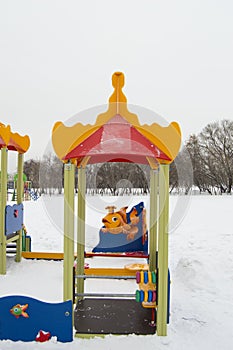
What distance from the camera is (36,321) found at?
9.36ft

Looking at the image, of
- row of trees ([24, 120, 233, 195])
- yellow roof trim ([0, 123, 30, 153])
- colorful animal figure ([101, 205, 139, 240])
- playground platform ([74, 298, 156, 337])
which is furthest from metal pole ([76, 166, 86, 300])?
row of trees ([24, 120, 233, 195])

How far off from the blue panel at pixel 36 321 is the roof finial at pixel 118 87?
2014mm

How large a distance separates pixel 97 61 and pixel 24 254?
4.73 m

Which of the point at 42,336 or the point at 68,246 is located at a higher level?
the point at 68,246

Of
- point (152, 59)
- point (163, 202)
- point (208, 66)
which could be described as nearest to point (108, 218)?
point (163, 202)

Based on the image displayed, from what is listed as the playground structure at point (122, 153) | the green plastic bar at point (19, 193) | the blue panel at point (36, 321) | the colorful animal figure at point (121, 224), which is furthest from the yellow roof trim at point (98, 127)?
the green plastic bar at point (19, 193)

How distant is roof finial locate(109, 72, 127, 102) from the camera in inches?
130

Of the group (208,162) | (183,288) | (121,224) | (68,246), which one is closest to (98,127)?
(68,246)

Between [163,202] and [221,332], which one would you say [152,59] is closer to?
[163,202]

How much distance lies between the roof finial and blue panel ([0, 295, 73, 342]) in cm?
201

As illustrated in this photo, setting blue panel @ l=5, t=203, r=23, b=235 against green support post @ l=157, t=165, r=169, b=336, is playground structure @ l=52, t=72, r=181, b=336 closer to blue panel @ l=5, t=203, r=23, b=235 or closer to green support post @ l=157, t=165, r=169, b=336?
green support post @ l=157, t=165, r=169, b=336

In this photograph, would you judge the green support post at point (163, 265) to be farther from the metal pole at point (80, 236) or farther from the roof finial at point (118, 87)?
the metal pole at point (80, 236)

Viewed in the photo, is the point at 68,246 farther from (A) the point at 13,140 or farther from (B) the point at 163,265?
(A) the point at 13,140

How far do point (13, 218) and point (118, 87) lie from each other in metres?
3.48
